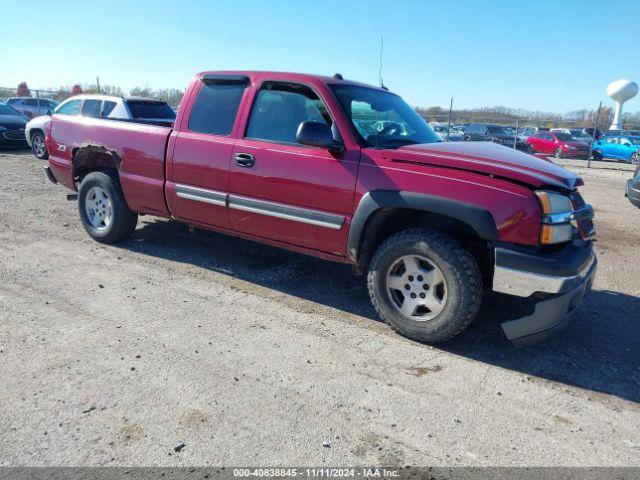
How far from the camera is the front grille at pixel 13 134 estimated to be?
49.5 ft

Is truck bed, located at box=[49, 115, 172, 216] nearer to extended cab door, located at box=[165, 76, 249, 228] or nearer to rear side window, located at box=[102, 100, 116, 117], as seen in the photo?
extended cab door, located at box=[165, 76, 249, 228]

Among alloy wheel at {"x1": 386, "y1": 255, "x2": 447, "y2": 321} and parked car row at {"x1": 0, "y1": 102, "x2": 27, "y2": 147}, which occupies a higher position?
parked car row at {"x1": 0, "y1": 102, "x2": 27, "y2": 147}

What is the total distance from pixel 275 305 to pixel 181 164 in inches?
66.5

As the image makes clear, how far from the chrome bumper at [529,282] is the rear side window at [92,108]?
31.7 ft

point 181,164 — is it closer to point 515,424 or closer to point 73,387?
point 73,387

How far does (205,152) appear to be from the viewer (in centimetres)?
470

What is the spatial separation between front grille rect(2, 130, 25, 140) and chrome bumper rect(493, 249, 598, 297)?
16.1m

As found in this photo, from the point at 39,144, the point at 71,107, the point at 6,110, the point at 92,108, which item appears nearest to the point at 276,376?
the point at 92,108

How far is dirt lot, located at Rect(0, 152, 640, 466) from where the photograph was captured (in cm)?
259

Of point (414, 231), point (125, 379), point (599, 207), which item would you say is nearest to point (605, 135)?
point (599, 207)

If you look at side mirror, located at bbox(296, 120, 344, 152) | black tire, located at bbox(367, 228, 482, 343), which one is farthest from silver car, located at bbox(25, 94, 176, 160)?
black tire, located at bbox(367, 228, 482, 343)

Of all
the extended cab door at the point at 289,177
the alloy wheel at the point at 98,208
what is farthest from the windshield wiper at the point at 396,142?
the alloy wheel at the point at 98,208

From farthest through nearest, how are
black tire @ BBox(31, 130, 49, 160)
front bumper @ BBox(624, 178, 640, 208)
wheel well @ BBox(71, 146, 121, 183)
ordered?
black tire @ BBox(31, 130, 49, 160), front bumper @ BBox(624, 178, 640, 208), wheel well @ BBox(71, 146, 121, 183)

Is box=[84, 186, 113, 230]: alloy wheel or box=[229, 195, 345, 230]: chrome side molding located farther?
box=[84, 186, 113, 230]: alloy wheel
